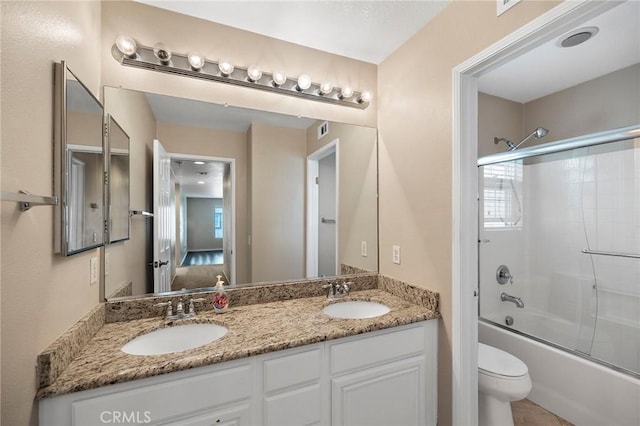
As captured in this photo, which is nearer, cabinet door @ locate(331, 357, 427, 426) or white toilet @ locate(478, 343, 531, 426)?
cabinet door @ locate(331, 357, 427, 426)

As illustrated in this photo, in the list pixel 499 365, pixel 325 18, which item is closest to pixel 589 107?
pixel 499 365

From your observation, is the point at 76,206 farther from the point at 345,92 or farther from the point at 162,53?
the point at 345,92

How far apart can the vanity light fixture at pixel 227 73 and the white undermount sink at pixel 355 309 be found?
54.9 inches

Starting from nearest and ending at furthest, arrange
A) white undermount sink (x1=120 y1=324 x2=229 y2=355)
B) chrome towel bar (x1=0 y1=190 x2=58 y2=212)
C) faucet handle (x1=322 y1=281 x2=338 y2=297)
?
chrome towel bar (x1=0 y1=190 x2=58 y2=212), white undermount sink (x1=120 y1=324 x2=229 y2=355), faucet handle (x1=322 y1=281 x2=338 y2=297)

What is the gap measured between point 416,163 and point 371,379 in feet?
4.13

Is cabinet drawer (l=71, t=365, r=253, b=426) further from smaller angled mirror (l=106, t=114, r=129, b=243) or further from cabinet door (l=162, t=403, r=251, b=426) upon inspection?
smaller angled mirror (l=106, t=114, r=129, b=243)

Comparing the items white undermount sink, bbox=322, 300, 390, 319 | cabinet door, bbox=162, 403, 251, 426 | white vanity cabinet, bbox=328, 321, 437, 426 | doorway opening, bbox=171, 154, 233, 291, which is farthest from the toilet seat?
doorway opening, bbox=171, 154, 233, 291

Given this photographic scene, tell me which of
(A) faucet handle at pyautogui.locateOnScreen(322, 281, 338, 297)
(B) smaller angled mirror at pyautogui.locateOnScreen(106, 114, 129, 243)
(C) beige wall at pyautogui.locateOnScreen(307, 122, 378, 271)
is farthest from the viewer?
(C) beige wall at pyautogui.locateOnScreen(307, 122, 378, 271)

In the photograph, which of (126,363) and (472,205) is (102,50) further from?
(472,205)

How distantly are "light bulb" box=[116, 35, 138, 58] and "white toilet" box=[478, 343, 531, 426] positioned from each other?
268cm

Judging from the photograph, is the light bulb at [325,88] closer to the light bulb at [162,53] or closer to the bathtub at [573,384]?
the light bulb at [162,53]

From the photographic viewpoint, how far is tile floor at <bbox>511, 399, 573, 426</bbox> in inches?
75.9

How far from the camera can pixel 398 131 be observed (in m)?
1.94

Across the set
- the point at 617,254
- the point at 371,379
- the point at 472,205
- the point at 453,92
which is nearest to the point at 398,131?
the point at 453,92
